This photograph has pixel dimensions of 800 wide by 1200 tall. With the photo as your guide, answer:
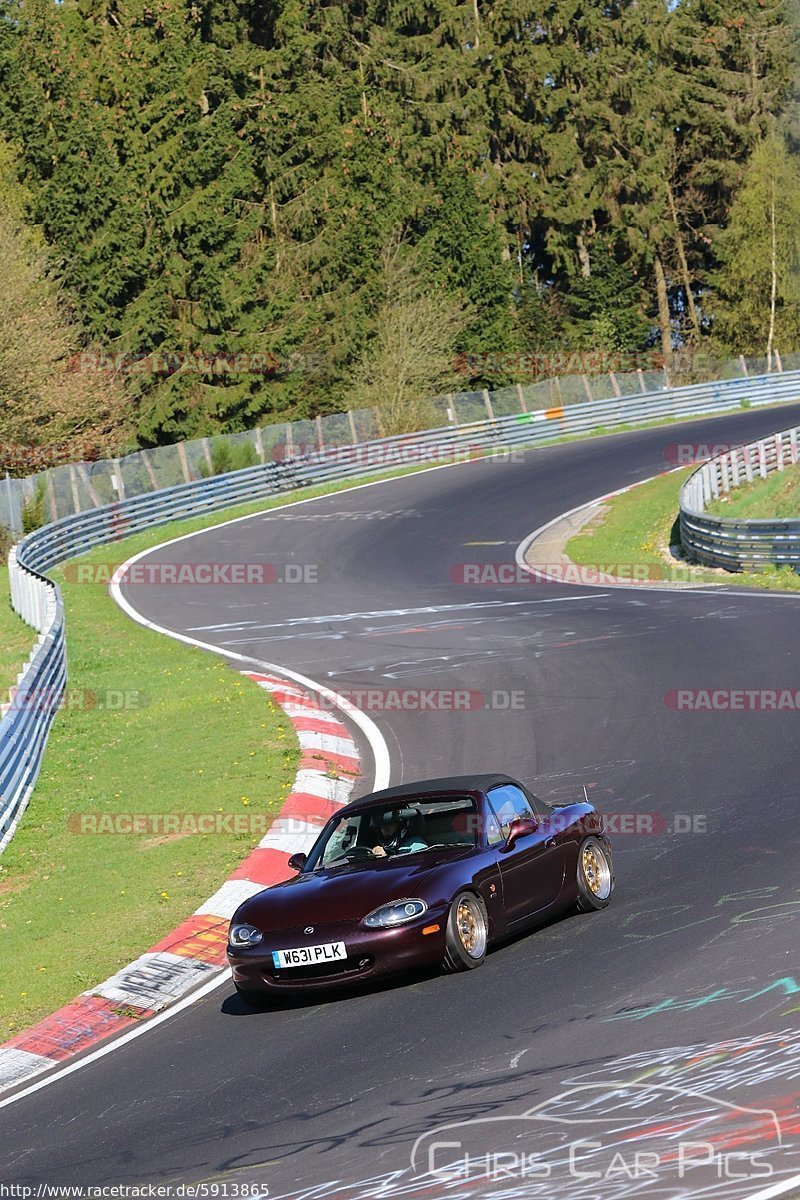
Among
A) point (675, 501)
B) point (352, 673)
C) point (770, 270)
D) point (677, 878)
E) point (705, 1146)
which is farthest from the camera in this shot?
point (770, 270)

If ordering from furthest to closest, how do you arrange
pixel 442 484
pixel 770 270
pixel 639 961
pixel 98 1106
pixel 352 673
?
pixel 770 270 → pixel 442 484 → pixel 352 673 → pixel 639 961 → pixel 98 1106

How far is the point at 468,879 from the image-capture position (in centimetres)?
966

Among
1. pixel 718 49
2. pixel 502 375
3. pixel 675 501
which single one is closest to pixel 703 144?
pixel 718 49

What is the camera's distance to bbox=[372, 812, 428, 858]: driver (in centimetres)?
1020

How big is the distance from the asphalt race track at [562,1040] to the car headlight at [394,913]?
0.44m

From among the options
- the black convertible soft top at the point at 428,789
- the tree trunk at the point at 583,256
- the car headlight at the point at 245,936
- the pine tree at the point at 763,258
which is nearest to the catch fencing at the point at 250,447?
the pine tree at the point at 763,258

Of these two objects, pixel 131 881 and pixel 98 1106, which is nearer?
pixel 98 1106

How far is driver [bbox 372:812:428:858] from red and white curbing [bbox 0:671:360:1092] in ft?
4.73

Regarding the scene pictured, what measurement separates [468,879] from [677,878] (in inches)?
77.8

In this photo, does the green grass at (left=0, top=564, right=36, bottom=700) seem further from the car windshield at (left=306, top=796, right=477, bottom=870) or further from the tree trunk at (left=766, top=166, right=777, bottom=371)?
the tree trunk at (left=766, top=166, right=777, bottom=371)

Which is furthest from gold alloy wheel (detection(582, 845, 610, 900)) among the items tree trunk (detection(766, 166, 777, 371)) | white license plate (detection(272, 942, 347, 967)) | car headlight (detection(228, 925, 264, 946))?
tree trunk (detection(766, 166, 777, 371))

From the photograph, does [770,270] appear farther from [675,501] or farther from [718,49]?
[675,501]

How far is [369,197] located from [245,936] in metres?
60.9

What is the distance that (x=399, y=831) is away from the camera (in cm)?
1041
